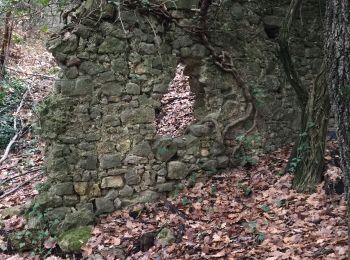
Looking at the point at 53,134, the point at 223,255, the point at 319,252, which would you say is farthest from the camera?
the point at 53,134

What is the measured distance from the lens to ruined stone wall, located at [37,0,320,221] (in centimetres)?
563

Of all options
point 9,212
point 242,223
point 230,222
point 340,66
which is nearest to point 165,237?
point 230,222

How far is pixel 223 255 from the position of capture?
4395mm

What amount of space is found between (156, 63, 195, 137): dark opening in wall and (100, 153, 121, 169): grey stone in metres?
1.35

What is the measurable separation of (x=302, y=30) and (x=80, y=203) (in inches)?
186

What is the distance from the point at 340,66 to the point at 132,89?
11.1 ft

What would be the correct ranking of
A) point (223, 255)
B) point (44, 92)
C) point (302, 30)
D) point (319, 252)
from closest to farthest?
point (319, 252) < point (223, 255) < point (302, 30) < point (44, 92)

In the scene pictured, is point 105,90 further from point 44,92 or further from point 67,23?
point 44,92

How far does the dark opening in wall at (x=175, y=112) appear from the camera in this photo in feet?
25.7

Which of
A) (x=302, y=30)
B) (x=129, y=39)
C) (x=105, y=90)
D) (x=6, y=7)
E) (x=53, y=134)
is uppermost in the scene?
(x=6, y=7)

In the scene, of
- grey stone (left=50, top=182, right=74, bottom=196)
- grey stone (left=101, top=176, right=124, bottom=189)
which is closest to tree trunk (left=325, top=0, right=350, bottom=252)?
grey stone (left=101, top=176, right=124, bottom=189)

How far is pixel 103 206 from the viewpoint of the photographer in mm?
5789

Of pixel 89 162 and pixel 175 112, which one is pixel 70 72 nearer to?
pixel 89 162

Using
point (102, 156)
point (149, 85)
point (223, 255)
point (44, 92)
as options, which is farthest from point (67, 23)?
point (44, 92)
